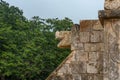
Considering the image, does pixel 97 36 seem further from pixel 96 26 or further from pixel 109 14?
pixel 109 14

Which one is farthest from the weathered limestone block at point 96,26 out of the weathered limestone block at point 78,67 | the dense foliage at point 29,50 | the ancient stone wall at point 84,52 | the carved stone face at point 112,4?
the dense foliage at point 29,50

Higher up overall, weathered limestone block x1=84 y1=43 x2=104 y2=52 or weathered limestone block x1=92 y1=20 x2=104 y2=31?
weathered limestone block x1=92 y1=20 x2=104 y2=31

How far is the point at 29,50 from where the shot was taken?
32594 mm

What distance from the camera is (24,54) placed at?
3219cm

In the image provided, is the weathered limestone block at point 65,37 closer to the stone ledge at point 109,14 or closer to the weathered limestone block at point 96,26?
the weathered limestone block at point 96,26

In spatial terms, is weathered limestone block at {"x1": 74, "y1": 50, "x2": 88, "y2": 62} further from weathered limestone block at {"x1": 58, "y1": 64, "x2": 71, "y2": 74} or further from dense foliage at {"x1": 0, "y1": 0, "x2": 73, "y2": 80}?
dense foliage at {"x1": 0, "y1": 0, "x2": 73, "y2": 80}

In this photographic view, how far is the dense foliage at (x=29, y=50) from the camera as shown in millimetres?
31203

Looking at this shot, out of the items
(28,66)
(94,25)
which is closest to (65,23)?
(28,66)

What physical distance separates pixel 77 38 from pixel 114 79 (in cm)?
159

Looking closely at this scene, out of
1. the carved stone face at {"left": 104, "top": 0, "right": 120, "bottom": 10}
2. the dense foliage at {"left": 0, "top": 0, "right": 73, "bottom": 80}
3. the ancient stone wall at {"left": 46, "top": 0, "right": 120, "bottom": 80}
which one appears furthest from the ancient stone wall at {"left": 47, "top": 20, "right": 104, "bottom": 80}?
the dense foliage at {"left": 0, "top": 0, "right": 73, "bottom": 80}

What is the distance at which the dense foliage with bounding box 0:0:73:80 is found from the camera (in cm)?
3120

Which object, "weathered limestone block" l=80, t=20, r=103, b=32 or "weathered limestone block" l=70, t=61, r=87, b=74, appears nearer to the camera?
"weathered limestone block" l=70, t=61, r=87, b=74

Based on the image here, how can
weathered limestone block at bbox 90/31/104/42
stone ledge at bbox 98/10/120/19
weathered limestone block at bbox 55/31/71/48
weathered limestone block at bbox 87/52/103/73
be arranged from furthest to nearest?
weathered limestone block at bbox 55/31/71/48 → weathered limestone block at bbox 90/31/104/42 → weathered limestone block at bbox 87/52/103/73 → stone ledge at bbox 98/10/120/19

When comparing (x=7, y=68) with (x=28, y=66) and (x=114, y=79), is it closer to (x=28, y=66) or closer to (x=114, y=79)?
(x=28, y=66)
